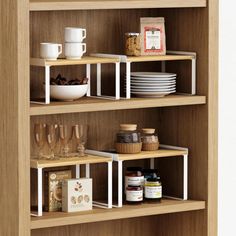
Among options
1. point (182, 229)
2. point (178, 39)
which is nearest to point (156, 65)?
point (178, 39)

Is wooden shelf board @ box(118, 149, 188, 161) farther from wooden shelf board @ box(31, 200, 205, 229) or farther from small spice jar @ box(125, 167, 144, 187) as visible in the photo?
wooden shelf board @ box(31, 200, 205, 229)

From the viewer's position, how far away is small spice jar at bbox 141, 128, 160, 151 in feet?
13.1

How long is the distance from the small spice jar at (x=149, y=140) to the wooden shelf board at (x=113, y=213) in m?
0.24

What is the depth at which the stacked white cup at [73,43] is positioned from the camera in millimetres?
3703

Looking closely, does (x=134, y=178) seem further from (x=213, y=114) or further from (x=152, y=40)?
(x=152, y=40)

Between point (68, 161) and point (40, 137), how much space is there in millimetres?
154

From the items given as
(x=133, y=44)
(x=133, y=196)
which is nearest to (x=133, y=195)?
→ (x=133, y=196)

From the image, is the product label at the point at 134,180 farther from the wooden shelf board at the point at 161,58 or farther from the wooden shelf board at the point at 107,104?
the wooden shelf board at the point at 161,58

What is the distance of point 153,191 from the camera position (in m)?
3.95
